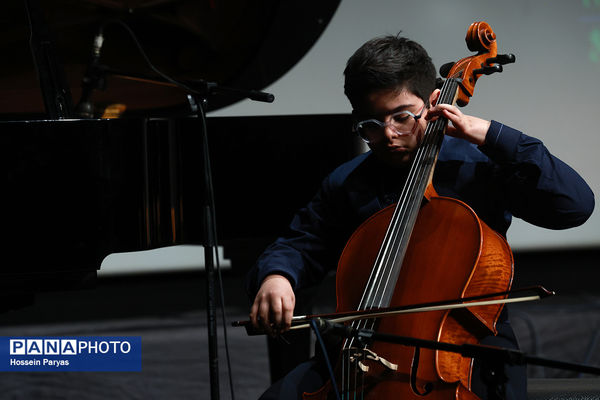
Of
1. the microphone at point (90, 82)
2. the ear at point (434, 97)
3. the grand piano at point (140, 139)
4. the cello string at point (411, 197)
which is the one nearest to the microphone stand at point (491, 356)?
the cello string at point (411, 197)

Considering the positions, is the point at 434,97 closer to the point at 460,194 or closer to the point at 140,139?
the point at 460,194

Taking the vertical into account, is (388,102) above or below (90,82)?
below

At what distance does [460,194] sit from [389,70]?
0.28m

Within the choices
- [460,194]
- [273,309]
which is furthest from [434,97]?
[273,309]

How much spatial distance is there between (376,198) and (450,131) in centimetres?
25

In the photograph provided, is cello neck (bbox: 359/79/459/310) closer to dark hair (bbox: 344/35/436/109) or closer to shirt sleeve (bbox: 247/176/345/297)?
dark hair (bbox: 344/35/436/109)

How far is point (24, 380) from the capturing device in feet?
7.25

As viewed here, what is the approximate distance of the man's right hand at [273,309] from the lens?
3.61ft

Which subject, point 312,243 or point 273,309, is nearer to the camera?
point 273,309

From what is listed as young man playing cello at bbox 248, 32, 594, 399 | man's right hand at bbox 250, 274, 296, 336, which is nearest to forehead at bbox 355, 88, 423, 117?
young man playing cello at bbox 248, 32, 594, 399

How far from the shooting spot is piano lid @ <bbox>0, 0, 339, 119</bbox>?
2.18 m

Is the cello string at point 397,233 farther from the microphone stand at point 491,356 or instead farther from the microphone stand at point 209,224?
the microphone stand at point 209,224

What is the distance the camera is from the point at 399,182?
1349mm

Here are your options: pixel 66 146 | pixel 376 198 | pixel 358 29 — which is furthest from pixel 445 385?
pixel 358 29
